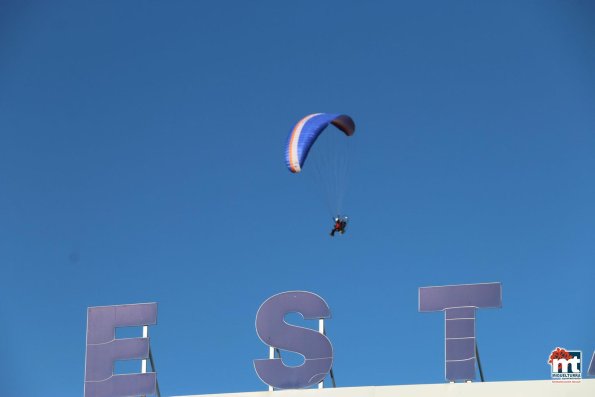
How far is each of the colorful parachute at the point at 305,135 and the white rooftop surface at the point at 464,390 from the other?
8563 millimetres

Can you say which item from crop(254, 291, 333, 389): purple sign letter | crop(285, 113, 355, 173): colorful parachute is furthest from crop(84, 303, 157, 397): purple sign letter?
crop(285, 113, 355, 173): colorful parachute

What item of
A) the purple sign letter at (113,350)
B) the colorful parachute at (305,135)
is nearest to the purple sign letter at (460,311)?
the colorful parachute at (305,135)

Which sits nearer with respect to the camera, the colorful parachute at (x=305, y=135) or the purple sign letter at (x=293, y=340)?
the purple sign letter at (x=293, y=340)

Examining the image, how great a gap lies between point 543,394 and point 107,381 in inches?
603

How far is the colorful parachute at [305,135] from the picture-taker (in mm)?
67875

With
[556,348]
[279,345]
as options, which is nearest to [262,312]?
[279,345]

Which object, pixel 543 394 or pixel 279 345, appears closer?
pixel 543 394

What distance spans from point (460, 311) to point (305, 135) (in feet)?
28.6

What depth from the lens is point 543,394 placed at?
60.5m

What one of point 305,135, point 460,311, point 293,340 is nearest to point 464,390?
point 460,311

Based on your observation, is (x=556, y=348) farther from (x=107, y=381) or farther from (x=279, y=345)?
(x=107, y=381)

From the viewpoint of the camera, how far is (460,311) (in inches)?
2506

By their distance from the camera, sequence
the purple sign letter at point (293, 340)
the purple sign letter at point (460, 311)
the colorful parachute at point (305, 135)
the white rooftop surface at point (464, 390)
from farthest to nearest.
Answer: the colorful parachute at point (305, 135) < the purple sign letter at point (293, 340) < the purple sign letter at point (460, 311) < the white rooftop surface at point (464, 390)

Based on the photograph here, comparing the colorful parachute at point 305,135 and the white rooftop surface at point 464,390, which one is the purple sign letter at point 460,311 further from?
the colorful parachute at point 305,135
